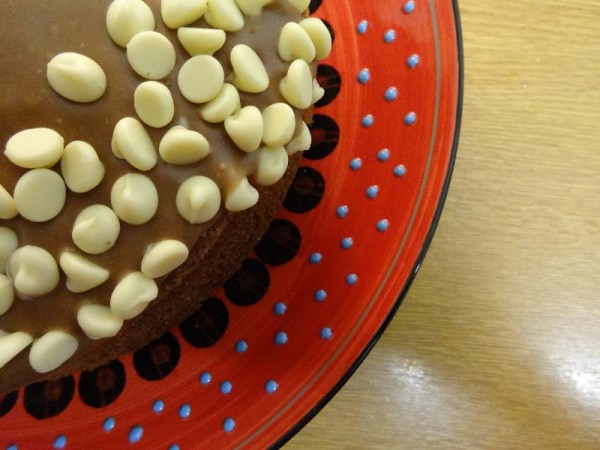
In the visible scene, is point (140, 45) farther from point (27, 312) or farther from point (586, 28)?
point (586, 28)

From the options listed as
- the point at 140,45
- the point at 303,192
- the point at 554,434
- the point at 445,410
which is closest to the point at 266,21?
the point at 140,45

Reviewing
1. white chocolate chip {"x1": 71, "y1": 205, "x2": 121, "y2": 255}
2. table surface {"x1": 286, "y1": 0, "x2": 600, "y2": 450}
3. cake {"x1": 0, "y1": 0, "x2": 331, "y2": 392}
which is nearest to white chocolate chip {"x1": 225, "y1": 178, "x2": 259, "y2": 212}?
cake {"x1": 0, "y1": 0, "x2": 331, "y2": 392}

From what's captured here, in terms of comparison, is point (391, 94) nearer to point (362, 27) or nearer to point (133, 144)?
point (362, 27)

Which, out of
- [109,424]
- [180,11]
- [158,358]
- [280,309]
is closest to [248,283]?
[280,309]

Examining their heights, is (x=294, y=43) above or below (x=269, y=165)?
above

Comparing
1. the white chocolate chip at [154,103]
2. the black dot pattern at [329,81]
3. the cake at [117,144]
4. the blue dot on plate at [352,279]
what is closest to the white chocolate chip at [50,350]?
the cake at [117,144]

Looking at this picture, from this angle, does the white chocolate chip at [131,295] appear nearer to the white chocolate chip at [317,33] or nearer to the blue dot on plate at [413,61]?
the white chocolate chip at [317,33]
